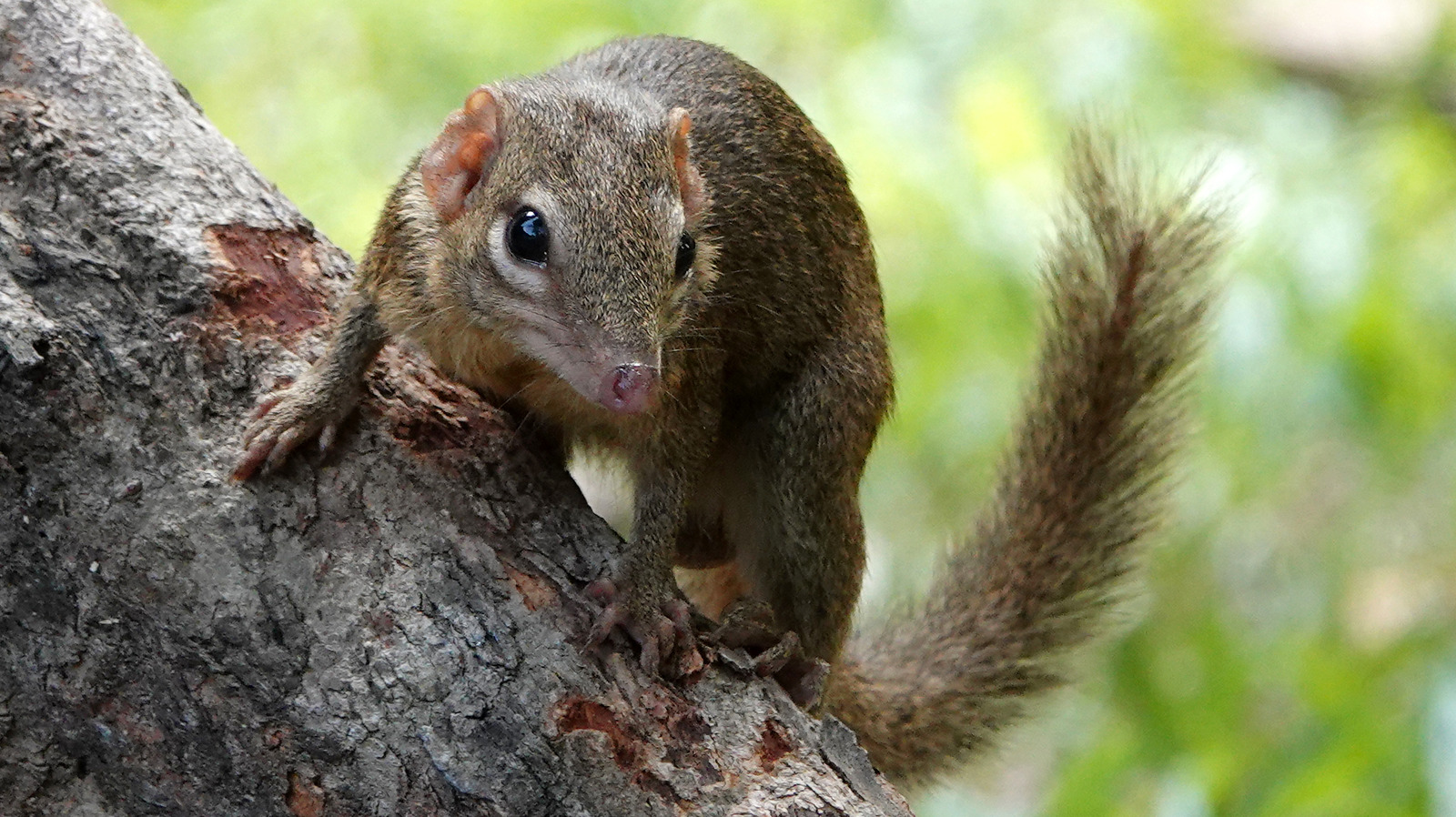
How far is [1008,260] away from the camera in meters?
3.29

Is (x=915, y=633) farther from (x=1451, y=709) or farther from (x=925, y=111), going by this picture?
(x=925, y=111)

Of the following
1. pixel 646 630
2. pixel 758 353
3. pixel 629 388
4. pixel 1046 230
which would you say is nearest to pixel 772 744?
pixel 646 630

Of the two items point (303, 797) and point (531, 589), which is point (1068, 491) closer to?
point (531, 589)

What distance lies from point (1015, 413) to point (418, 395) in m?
1.33

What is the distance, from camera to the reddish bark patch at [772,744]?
188 centimetres

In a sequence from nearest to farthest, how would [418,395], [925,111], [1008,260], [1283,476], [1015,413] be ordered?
[418,395] → [1015,413] → [1008,260] → [925,111] → [1283,476]

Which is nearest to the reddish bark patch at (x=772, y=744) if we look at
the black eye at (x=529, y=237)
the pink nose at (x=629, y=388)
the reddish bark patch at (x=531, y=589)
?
the reddish bark patch at (x=531, y=589)

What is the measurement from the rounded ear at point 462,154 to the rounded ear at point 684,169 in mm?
271

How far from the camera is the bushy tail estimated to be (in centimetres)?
279

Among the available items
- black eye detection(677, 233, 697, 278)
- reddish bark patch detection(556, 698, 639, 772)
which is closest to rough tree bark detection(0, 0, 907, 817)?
reddish bark patch detection(556, 698, 639, 772)

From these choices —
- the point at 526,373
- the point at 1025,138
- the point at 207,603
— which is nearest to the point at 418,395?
the point at 526,373

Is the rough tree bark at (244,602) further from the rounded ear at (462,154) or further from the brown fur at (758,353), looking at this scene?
the rounded ear at (462,154)

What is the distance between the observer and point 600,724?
186 centimetres

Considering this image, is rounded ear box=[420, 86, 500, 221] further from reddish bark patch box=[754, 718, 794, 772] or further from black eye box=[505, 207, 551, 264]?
reddish bark patch box=[754, 718, 794, 772]
